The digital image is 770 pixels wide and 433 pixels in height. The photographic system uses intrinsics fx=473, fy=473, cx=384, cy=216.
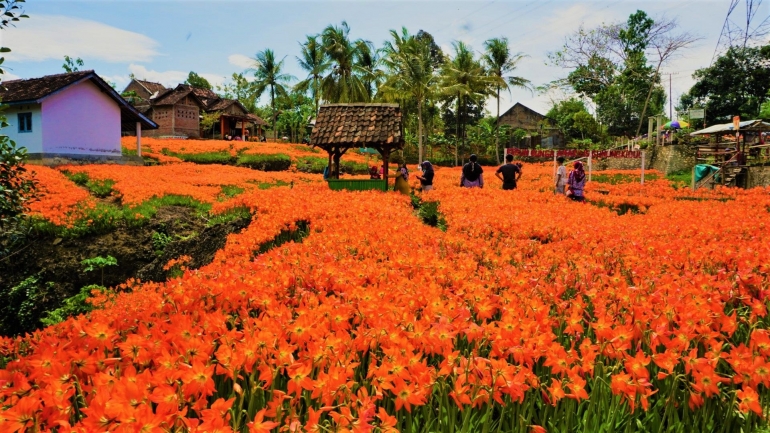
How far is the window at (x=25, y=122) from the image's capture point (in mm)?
21375

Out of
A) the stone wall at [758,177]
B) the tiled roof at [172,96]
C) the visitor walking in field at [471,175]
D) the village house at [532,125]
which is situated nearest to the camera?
the visitor walking in field at [471,175]

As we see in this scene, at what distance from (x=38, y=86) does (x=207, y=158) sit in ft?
30.3

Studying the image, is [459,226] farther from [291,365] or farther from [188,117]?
[188,117]

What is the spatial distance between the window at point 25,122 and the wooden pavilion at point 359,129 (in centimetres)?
1483

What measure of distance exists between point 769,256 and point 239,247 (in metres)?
6.15

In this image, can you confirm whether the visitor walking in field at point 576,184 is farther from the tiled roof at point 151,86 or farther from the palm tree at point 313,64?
the tiled roof at point 151,86

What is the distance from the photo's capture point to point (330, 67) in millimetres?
42469

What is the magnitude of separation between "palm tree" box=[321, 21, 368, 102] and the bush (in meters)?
12.5

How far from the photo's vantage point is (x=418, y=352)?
8.69 feet

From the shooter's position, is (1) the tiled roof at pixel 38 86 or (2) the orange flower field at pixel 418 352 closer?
(2) the orange flower field at pixel 418 352

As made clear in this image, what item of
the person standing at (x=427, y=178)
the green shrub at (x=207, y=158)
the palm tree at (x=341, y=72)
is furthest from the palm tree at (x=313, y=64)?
the person standing at (x=427, y=178)

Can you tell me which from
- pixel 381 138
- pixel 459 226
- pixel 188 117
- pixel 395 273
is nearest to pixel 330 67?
pixel 188 117

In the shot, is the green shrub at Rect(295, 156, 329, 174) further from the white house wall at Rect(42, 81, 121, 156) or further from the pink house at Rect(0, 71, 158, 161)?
the white house wall at Rect(42, 81, 121, 156)

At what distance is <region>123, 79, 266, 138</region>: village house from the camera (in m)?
42.7
